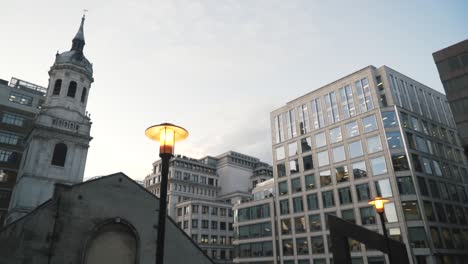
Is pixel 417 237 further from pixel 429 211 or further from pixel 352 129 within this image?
pixel 352 129

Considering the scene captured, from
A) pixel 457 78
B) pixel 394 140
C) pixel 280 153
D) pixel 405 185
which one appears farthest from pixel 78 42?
pixel 405 185

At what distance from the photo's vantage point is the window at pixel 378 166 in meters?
51.1

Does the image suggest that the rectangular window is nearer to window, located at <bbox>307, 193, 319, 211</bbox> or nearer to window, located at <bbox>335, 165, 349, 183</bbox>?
window, located at <bbox>335, 165, 349, 183</bbox>

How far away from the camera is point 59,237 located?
18.4 meters

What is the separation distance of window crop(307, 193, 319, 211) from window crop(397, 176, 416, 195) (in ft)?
48.0

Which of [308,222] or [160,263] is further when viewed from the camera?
[308,222]

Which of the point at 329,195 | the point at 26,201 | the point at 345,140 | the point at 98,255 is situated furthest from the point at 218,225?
the point at 98,255

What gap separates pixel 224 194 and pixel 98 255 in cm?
8094

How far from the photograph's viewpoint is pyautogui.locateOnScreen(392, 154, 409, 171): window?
49.8 meters

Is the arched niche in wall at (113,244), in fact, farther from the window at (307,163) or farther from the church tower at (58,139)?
the window at (307,163)

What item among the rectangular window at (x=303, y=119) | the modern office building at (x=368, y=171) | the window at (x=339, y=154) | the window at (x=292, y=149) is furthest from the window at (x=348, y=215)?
the rectangular window at (x=303, y=119)

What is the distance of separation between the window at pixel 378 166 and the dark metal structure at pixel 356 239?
3548cm

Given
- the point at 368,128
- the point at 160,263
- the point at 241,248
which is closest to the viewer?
the point at 160,263

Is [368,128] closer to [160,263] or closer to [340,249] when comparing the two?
[340,249]
